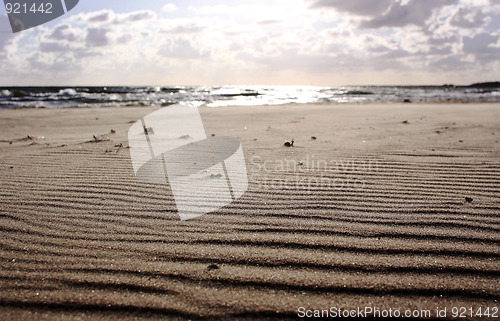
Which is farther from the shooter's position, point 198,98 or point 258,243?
point 198,98

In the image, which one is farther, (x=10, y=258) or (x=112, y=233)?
(x=112, y=233)

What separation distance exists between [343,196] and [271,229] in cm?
83

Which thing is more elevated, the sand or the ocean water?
the ocean water

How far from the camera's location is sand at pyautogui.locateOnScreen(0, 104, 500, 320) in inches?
53.7

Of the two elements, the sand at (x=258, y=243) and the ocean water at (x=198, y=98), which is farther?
the ocean water at (x=198, y=98)

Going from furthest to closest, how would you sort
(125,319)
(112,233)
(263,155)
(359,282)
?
(263,155)
(112,233)
(359,282)
(125,319)

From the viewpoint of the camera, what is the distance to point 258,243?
1.82 m

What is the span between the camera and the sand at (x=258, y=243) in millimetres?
1365

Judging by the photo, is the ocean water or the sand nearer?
the sand

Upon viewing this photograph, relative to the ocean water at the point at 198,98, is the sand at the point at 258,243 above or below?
below

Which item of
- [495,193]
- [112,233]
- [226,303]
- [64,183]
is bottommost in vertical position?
[495,193]

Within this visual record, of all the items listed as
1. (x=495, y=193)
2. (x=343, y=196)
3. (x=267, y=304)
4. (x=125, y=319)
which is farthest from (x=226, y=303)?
(x=495, y=193)

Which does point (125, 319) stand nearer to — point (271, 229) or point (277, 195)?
point (271, 229)

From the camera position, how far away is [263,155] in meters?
3.95
